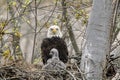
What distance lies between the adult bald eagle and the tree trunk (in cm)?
249

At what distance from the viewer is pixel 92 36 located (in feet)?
29.0

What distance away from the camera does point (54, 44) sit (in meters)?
11.8

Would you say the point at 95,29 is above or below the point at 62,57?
above

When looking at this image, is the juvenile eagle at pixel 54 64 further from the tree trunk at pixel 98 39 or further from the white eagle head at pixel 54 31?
the white eagle head at pixel 54 31

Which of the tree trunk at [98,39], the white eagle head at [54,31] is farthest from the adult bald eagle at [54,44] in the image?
the tree trunk at [98,39]

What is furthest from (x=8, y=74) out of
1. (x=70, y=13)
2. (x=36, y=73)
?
(x=70, y=13)

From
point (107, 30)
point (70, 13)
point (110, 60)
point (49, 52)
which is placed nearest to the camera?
point (107, 30)

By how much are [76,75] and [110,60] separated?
105 cm

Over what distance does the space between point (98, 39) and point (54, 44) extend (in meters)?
3.00

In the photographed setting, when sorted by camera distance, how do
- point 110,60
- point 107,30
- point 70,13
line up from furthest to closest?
1. point 70,13
2. point 110,60
3. point 107,30

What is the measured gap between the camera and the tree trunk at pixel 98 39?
8.83 meters

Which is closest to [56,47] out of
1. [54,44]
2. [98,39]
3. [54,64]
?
[54,44]

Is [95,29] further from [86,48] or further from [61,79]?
[61,79]

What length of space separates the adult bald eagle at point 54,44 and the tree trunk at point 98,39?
2.49 metres
